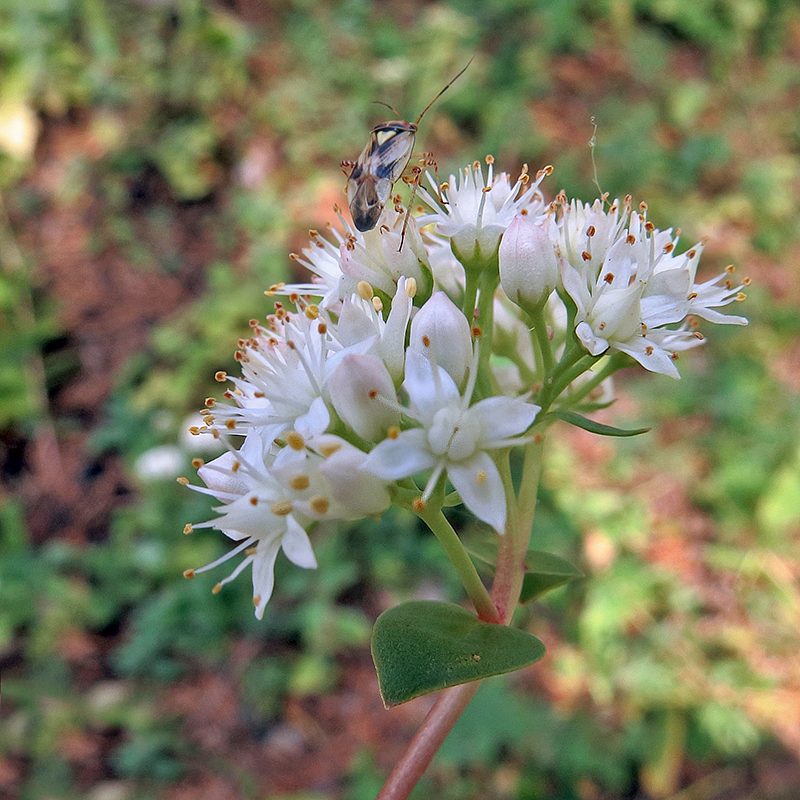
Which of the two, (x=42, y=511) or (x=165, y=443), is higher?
(x=165, y=443)

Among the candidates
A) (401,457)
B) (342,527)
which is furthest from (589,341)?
(342,527)

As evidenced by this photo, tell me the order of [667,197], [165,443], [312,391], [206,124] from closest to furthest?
[312,391] → [165,443] → [667,197] → [206,124]

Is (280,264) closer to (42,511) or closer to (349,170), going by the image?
(42,511)

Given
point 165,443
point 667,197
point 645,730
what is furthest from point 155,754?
point 667,197

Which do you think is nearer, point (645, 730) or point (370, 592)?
point (645, 730)

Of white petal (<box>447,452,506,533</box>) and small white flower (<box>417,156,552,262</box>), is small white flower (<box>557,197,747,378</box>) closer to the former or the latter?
small white flower (<box>417,156,552,262</box>)

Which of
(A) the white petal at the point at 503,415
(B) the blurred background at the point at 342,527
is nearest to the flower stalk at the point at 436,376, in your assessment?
(A) the white petal at the point at 503,415
